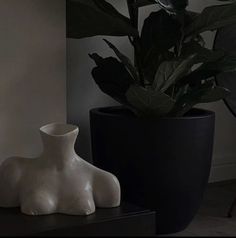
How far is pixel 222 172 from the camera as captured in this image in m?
2.94

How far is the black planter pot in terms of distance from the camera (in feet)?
6.57

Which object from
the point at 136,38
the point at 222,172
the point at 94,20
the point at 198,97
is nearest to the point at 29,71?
the point at 94,20

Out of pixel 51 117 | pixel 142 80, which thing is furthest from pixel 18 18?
pixel 142 80

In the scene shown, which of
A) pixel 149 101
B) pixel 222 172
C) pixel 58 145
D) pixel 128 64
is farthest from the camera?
pixel 222 172

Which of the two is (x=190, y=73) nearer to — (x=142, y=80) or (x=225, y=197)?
(x=142, y=80)

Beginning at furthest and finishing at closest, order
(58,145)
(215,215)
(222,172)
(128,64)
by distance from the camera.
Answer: (222,172)
(215,215)
(128,64)
(58,145)

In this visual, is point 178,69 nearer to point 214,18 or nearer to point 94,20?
point 214,18

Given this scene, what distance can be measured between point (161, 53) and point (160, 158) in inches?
14.1

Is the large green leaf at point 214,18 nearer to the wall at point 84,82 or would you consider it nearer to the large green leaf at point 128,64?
the large green leaf at point 128,64

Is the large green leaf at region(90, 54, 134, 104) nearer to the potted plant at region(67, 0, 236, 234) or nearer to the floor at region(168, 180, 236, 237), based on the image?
the potted plant at region(67, 0, 236, 234)

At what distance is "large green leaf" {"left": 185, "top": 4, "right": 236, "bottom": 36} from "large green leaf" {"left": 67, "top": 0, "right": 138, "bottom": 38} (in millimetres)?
205

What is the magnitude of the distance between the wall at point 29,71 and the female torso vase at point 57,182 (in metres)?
0.20

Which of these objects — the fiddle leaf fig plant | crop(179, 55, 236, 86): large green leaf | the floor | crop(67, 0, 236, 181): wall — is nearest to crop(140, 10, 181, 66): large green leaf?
the fiddle leaf fig plant

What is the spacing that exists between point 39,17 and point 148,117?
47 cm
